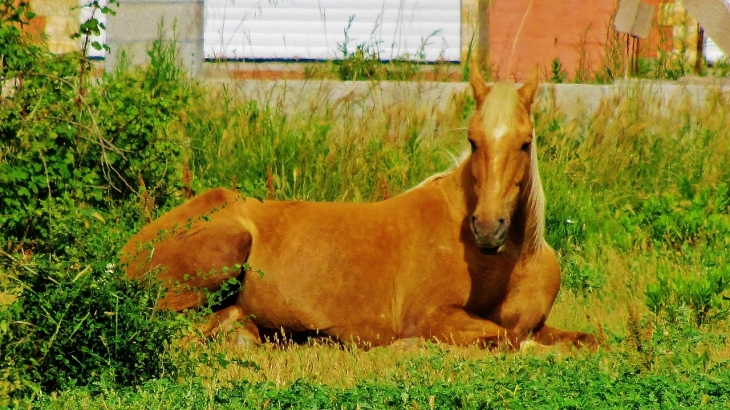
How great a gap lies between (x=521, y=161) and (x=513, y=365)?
5.19ft

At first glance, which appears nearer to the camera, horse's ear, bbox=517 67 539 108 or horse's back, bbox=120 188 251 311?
horse's ear, bbox=517 67 539 108

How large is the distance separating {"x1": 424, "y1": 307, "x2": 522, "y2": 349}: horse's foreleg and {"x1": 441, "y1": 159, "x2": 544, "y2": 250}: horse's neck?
64 cm

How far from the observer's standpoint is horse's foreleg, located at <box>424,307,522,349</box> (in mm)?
7480

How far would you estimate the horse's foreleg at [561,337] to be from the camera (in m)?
7.57

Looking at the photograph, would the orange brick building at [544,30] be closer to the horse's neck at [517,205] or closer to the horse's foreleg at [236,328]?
the horse's neck at [517,205]

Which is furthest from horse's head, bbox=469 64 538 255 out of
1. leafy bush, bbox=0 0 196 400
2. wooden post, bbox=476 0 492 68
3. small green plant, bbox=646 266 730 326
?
wooden post, bbox=476 0 492 68

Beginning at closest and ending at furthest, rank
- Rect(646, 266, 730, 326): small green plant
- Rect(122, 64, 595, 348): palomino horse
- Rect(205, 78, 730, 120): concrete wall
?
Rect(122, 64, 595, 348): palomino horse → Rect(646, 266, 730, 326): small green plant → Rect(205, 78, 730, 120): concrete wall

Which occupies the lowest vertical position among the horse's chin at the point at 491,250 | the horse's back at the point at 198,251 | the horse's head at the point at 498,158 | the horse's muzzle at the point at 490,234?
the horse's back at the point at 198,251

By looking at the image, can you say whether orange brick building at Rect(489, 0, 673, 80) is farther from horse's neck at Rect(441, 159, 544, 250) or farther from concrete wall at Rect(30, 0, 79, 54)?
horse's neck at Rect(441, 159, 544, 250)

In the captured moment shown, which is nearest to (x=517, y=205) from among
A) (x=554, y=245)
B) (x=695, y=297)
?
(x=695, y=297)

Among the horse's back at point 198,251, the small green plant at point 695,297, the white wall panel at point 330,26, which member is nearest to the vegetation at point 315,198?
the small green plant at point 695,297

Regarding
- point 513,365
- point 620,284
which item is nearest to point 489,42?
point 620,284

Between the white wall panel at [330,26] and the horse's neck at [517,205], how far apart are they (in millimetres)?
6842

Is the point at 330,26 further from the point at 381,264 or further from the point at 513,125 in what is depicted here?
the point at 513,125
